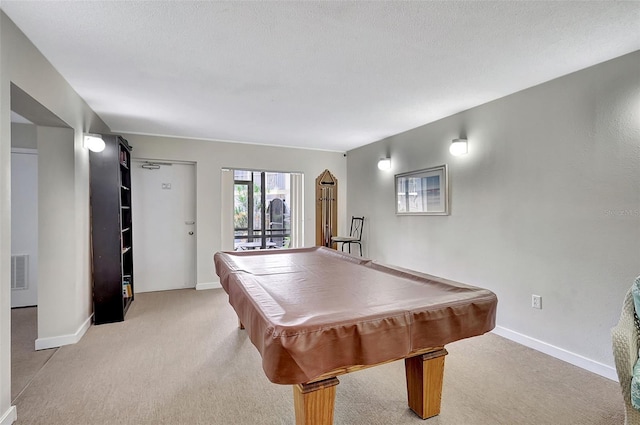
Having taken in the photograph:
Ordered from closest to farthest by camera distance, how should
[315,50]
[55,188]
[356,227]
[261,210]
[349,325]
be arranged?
[349,325]
[315,50]
[55,188]
[356,227]
[261,210]

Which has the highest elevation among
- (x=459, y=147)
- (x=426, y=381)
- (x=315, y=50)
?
(x=315, y=50)

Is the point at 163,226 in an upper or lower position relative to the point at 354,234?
upper

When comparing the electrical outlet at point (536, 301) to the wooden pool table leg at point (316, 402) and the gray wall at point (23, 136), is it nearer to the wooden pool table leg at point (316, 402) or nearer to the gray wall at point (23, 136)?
the wooden pool table leg at point (316, 402)

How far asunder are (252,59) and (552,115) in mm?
2392

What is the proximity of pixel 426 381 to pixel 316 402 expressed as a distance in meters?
0.72

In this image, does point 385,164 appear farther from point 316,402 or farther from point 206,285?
point 316,402

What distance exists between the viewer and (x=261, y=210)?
6309mm

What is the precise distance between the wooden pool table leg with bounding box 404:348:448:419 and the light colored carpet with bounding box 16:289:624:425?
7 cm

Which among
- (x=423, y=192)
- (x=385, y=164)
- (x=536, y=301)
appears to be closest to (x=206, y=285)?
(x=385, y=164)

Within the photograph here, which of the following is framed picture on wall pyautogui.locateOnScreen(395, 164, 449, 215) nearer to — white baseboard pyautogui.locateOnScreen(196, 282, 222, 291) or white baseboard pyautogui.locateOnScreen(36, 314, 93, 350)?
white baseboard pyautogui.locateOnScreen(196, 282, 222, 291)

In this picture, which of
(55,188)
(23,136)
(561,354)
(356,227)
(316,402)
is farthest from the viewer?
(356,227)

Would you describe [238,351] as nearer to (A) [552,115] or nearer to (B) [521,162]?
(B) [521,162]

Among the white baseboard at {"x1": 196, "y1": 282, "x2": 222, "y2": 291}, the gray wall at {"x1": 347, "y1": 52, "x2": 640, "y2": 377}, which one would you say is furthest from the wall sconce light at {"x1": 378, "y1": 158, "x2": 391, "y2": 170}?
the white baseboard at {"x1": 196, "y1": 282, "x2": 222, "y2": 291}

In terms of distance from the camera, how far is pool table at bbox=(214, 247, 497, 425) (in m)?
1.12
